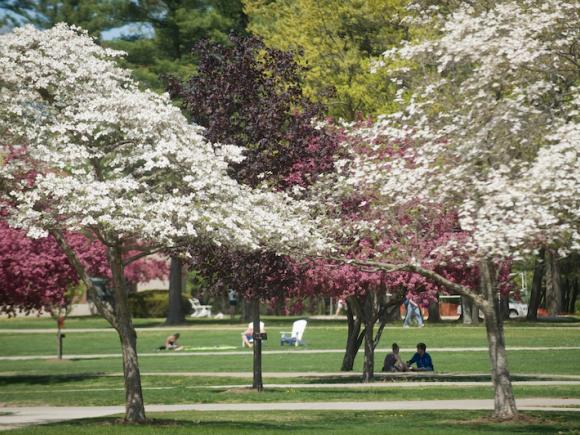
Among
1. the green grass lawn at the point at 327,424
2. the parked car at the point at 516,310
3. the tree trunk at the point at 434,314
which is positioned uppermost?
the parked car at the point at 516,310

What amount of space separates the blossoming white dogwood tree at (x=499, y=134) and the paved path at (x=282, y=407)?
2.41 meters

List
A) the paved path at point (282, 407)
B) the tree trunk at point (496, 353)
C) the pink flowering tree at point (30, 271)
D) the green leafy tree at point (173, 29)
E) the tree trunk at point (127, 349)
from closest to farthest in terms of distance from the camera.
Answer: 1. the tree trunk at point (496, 353)
2. the tree trunk at point (127, 349)
3. the paved path at point (282, 407)
4. the pink flowering tree at point (30, 271)
5. the green leafy tree at point (173, 29)

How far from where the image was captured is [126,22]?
205ft

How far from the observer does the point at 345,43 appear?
44812 mm

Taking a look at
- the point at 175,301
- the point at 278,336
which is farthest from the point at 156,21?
the point at 278,336

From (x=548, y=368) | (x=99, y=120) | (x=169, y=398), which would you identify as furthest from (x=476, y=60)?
(x=548, y=368)

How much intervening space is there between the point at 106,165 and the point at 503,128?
605 cm

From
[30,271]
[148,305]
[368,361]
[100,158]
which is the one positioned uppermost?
[100,158]

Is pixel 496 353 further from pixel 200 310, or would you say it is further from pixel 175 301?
pixel 200 310

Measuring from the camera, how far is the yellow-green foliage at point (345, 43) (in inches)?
1660

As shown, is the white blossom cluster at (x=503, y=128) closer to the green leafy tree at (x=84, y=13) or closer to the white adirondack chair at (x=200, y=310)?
the green leafy tree at (x=84, y=13)

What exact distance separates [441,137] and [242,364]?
55.9 feet

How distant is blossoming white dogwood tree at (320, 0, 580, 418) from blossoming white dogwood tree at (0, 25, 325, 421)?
2.45 meters

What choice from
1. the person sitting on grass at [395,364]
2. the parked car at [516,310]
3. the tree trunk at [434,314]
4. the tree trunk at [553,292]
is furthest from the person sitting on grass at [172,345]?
the parked car at [516,310]
